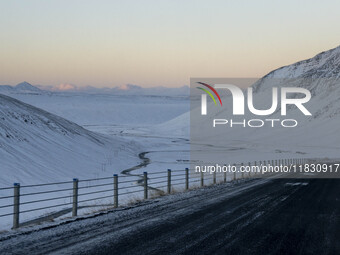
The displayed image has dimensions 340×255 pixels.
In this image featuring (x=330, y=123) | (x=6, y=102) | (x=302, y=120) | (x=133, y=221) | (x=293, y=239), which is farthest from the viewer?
(x=302, y=120)

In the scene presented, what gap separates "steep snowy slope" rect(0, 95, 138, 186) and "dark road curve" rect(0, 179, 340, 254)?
59.3ft

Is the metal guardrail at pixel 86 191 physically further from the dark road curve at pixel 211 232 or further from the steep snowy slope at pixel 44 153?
the steep snowy slope at pixel 44 153

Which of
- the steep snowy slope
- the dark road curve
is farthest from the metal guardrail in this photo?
the steep snowy slope

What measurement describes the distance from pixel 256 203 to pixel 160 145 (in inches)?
3060

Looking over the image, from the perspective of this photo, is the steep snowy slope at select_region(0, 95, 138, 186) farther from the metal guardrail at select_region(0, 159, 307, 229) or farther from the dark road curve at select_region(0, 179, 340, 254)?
the dark road curve at select_region(0, 179, 340, 254)

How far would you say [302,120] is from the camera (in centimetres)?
19775

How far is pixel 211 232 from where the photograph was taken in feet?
36.2

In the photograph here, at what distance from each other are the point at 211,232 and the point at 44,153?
3397cm

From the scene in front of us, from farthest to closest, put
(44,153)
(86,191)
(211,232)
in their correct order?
(44,153) → (86,191) → (211,232)

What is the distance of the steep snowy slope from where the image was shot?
34072mm

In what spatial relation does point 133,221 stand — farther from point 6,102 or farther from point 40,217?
point 6,102

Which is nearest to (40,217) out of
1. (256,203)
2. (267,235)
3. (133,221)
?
(133,221)

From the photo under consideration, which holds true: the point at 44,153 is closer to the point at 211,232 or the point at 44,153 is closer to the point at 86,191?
the point at 86,191

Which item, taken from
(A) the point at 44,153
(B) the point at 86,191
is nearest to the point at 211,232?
(B) the point at 86,191
